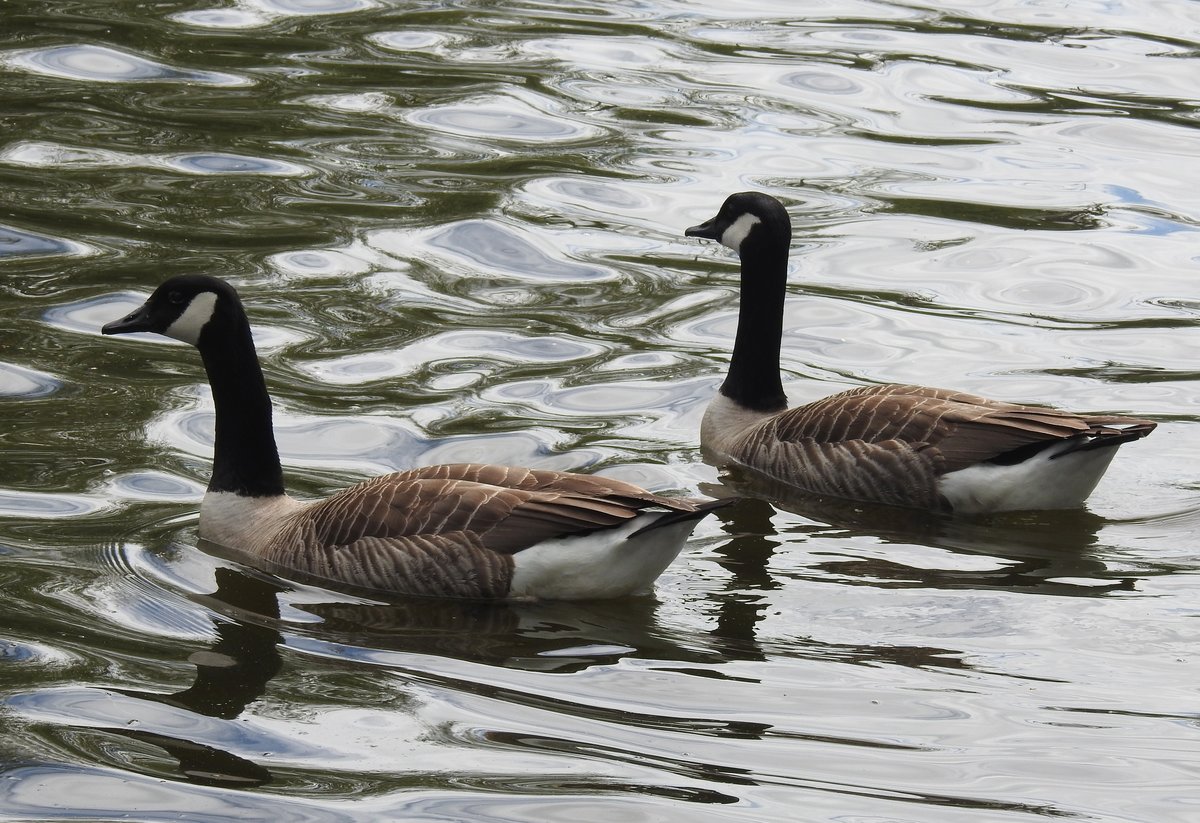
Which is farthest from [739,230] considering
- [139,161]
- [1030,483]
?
[139,161]

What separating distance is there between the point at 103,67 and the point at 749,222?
32.3 ft

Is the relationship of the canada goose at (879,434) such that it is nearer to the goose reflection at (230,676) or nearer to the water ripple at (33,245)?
the goose reflection at (230,676)

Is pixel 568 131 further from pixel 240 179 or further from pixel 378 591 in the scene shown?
pixel 378 591

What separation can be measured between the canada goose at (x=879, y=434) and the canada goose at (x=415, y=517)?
2.06 meters

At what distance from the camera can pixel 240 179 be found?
15156 mm

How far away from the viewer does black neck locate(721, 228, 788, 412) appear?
10.8 meters

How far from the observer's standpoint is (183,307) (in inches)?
344

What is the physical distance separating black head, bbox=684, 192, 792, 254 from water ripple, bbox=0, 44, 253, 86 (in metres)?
8.25

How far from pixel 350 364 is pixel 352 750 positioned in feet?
17.2

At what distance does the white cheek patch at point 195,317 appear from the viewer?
8672mm

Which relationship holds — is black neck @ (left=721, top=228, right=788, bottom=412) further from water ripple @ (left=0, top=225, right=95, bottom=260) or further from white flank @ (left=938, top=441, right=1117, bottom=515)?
water ripple @ (left=0, top=225, right=95, bottom=260)

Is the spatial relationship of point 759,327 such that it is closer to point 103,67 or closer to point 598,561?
point 598,561

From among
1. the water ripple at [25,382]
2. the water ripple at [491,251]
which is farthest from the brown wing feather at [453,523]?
the water ripple at [491,251]

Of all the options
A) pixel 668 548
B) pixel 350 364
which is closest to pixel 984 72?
pixel 350 364
